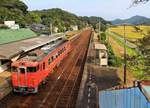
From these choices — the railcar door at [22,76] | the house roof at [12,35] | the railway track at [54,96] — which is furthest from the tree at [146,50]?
the house roof at [12,35]

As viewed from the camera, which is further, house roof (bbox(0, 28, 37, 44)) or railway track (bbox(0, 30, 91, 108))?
house roof (bbox(0, 28, 37, 44))

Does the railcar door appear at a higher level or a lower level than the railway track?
higher

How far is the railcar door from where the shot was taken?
25953 millimetres

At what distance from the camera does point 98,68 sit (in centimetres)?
4141

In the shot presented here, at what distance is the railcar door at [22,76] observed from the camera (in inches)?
1022

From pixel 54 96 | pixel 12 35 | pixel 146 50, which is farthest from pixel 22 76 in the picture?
pixel 12 35

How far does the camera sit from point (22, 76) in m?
25.9

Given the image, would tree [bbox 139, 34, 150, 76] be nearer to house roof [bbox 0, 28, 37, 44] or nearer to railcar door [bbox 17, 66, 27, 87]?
railcar door [bbox 17, 66, 27, 87]

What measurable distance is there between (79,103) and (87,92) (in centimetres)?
355

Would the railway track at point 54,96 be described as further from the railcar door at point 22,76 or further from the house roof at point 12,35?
the house roof at point 12,35

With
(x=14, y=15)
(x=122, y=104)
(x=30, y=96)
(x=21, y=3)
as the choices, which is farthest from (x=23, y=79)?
(x=21, y=3)

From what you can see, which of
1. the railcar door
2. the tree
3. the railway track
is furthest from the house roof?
the tree

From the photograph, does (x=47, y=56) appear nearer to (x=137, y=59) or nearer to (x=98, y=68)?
(x=98, y=68)

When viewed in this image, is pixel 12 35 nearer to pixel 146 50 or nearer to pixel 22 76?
pixel 22 76
